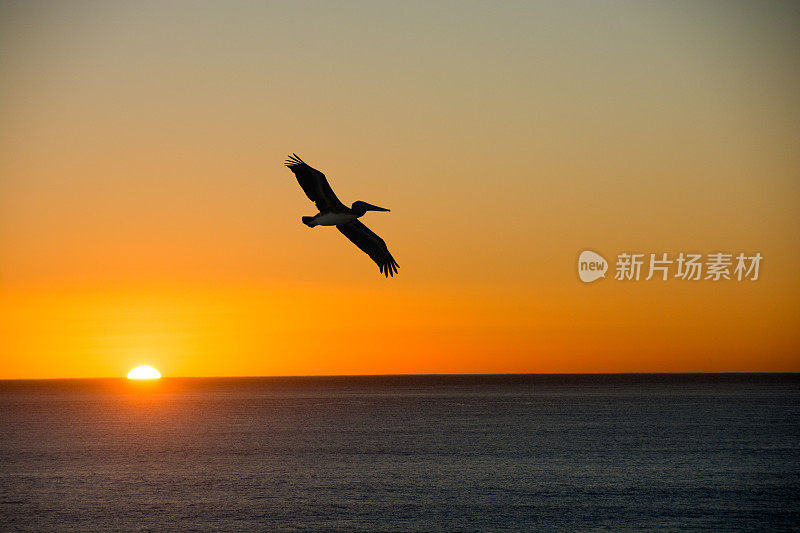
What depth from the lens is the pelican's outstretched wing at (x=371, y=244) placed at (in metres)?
21.4

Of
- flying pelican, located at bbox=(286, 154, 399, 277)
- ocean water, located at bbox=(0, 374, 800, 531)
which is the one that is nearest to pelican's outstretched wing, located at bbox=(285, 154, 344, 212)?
flying pelican, located at bbox=(286, 154, 399, 277)

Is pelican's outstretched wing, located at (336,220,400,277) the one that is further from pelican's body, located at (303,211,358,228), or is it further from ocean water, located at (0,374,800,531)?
ocean water, located at (0,374,800,531)

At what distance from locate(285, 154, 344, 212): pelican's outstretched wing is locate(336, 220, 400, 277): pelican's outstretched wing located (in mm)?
1464

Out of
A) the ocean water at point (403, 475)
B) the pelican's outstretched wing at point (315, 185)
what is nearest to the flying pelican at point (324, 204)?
the pelican's outstretched wing at point (315, 185)

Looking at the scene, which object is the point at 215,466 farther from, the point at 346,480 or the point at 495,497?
the point at 495,497

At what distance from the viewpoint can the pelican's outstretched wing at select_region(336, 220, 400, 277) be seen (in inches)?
843

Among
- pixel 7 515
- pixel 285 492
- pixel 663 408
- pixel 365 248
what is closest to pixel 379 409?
pixel 663 408

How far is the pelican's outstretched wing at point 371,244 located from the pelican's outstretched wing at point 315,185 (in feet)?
4.80

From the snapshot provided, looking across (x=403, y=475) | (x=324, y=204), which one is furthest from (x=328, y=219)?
(x=403, y=475)

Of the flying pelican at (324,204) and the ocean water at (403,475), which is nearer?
the flying pelican at (324,204)

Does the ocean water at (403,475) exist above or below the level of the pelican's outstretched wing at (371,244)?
below

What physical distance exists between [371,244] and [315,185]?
246 centimetres

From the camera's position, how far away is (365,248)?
21609mm

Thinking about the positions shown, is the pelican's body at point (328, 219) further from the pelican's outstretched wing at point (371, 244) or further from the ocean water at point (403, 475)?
the ocean water at point (403, 475)
